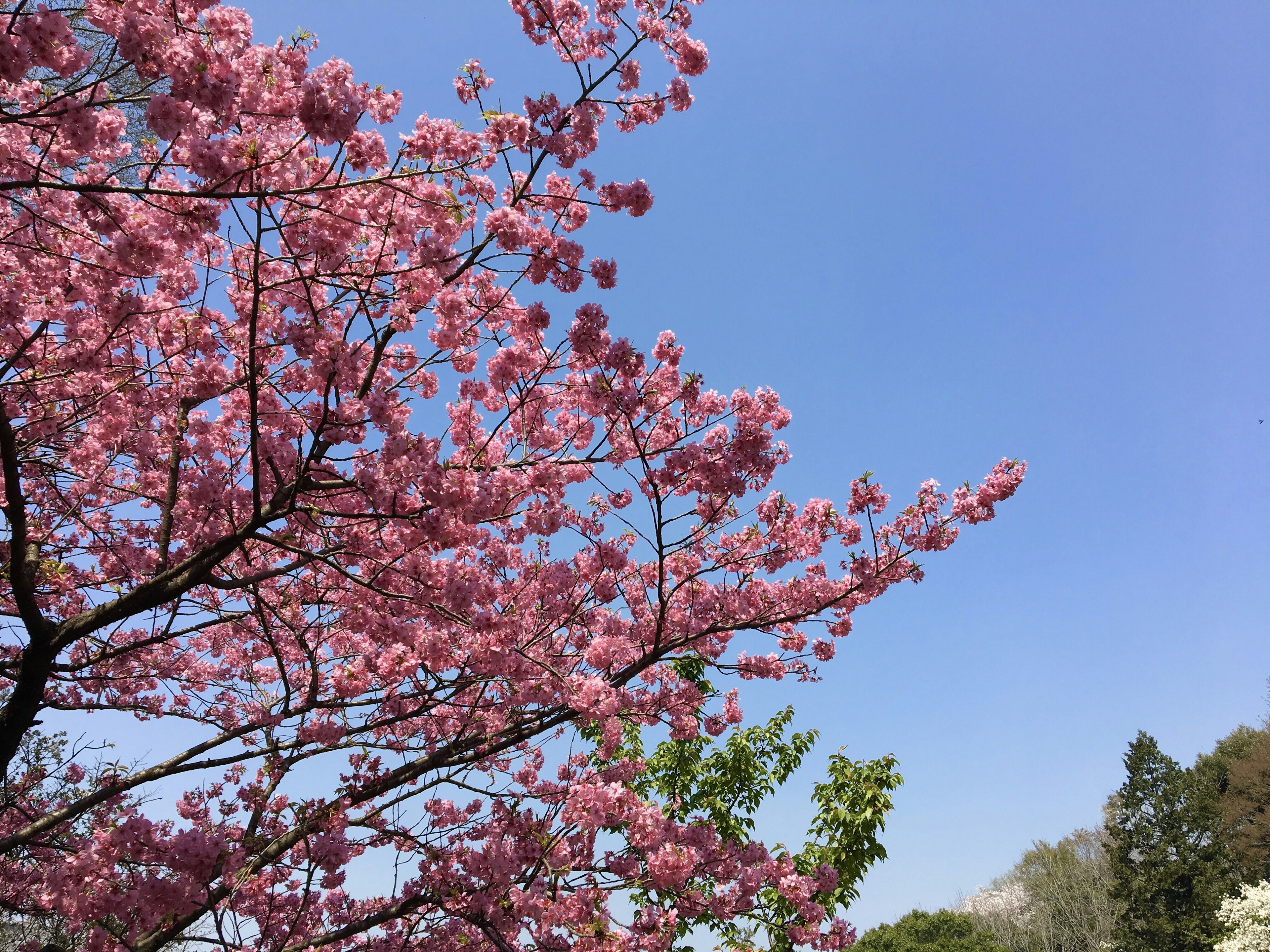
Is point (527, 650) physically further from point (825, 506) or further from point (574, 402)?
point (825, 506)

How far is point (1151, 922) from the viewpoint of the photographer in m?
27.5

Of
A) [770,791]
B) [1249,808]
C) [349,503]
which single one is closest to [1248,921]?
[1249,808]

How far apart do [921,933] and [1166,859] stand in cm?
1270

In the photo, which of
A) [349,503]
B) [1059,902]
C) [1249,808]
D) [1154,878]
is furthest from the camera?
[1059,902]

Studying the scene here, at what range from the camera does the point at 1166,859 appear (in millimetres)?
29094

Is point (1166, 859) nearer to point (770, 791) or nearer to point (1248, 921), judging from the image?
point (1248, 921)

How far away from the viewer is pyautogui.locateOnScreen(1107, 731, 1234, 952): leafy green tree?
26.8 m

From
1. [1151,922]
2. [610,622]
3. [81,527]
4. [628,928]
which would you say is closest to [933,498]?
[610,622]

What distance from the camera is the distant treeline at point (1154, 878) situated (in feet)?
87.1

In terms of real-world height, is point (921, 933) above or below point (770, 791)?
below

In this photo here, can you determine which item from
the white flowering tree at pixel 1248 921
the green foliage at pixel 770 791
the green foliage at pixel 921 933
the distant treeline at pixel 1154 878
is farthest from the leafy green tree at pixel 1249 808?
the green foliage at pixel 770 791

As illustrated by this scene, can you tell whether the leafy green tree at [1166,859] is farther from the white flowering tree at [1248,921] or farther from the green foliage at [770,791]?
the green foliage at [770,791]

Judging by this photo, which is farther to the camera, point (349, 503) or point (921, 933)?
point (921, 933)

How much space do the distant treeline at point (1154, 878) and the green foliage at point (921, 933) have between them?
90mm
